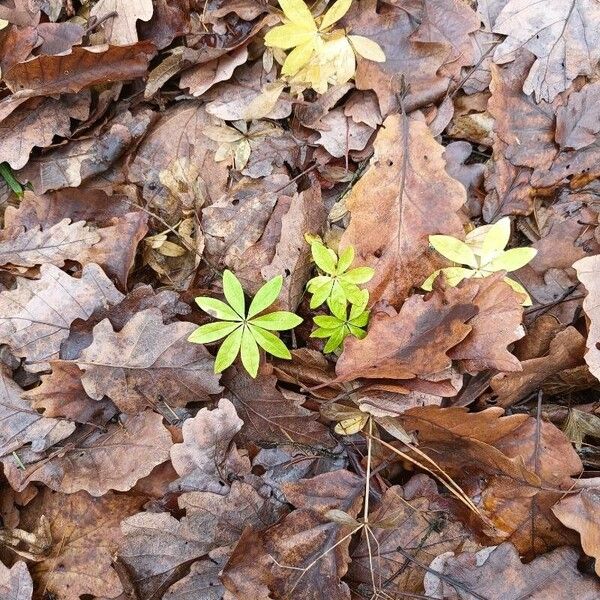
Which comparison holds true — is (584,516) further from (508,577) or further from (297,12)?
(297,12)

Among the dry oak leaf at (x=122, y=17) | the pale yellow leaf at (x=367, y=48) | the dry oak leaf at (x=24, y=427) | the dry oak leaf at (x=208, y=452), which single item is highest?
the dry oak leaf at (x=122, y=17)

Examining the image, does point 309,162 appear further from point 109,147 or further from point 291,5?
point 109,147

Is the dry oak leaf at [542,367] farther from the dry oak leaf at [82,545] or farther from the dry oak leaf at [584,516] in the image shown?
the dry oak leaf at [82,545]

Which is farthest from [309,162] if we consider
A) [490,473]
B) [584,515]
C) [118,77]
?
[584,515]

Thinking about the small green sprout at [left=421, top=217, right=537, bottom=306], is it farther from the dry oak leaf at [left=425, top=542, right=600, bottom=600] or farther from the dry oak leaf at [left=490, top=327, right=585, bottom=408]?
the dry oak leaf at [left=425, top=542, right=600, bottom=600]

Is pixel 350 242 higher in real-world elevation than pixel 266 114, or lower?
lower

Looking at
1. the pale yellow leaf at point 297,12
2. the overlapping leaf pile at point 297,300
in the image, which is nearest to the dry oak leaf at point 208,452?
the overlapping leaf pile at point 297,300
